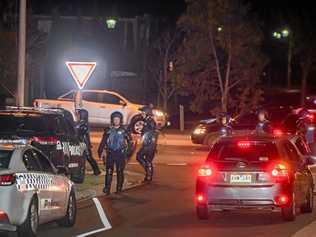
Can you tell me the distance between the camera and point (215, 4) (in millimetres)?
41375

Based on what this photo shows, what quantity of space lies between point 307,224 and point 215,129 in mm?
19545

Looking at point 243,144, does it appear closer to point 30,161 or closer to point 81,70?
point 30,161

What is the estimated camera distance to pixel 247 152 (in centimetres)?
1505

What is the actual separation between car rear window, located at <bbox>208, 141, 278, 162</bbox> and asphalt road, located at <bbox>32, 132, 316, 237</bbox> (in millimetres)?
1081

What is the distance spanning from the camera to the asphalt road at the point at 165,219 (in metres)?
13.7

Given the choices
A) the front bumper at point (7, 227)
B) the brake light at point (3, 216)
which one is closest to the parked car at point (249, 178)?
the front bumper at point (7, 227)

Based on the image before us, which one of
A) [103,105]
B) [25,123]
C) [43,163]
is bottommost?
[43,163]

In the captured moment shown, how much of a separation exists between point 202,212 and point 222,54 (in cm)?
2840

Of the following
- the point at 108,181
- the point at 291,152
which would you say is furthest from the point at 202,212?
the point at 108,181

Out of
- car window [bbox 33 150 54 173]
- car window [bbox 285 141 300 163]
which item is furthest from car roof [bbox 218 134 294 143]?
car window [bbox 33 150 54 173]

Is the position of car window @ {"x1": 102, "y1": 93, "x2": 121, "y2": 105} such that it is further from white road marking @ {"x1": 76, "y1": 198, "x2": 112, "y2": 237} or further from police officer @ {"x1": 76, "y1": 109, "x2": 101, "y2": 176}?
white road marking @ {"x1": 76, "y1": 198, "x2": 112, "y2": 237}

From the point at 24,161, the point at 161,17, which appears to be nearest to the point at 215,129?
the point at 24,161

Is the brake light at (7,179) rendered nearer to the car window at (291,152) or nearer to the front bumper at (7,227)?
the front bumper at (7,227)

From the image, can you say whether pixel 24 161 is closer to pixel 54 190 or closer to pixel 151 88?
pixel 54 190
